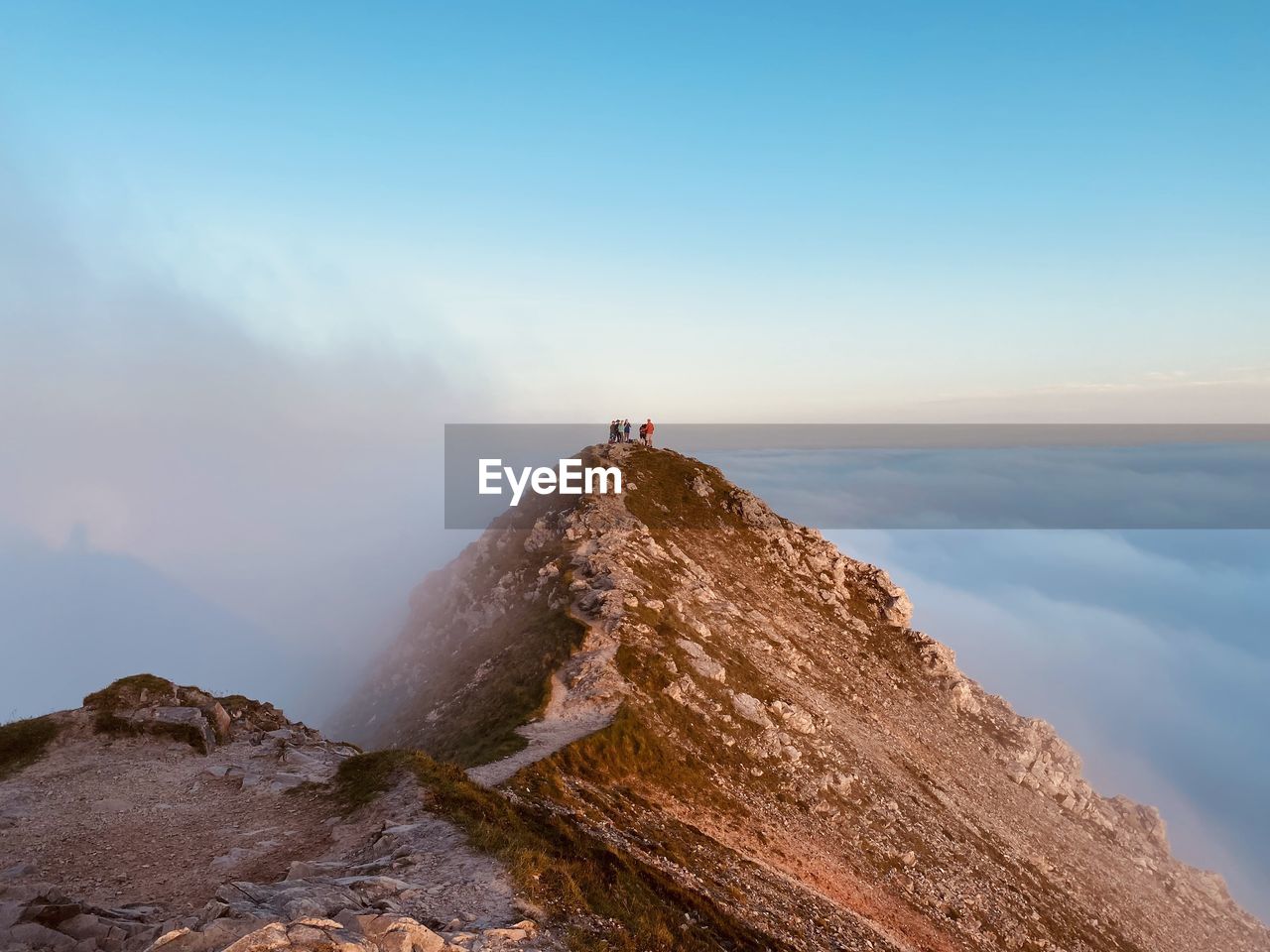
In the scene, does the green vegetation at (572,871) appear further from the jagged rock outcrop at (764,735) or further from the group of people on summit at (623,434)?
the group of people on summit at (623,434)

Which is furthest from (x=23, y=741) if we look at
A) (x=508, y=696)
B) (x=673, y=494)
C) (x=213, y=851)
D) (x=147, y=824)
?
(x=673, y=494)

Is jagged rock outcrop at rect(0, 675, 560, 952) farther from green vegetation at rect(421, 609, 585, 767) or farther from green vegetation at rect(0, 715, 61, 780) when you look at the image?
green vegetation at rect(421, 609, 585, 767)

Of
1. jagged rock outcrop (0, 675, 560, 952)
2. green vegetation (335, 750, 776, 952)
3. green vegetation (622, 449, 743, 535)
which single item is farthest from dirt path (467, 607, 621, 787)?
green vegetation (622, 449, 743, 535)

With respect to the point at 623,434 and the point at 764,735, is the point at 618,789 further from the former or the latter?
the point at 623,434

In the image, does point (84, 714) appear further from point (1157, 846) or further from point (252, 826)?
point (1157, 846)

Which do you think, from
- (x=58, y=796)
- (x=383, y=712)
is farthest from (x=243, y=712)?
(x=383, y=712)

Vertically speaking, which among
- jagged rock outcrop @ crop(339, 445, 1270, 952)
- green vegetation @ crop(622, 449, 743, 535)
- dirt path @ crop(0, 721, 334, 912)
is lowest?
jagged rock outcrop @ crop(339, 445, 1270, 952)
